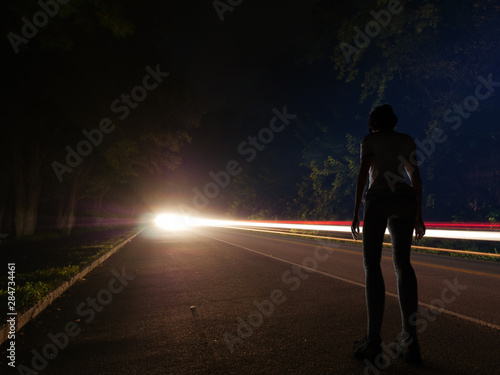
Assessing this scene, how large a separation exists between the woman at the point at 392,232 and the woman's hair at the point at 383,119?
122mm

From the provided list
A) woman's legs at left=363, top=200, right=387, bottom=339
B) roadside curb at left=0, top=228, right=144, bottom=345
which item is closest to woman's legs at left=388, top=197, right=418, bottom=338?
woman's legs at left=363, top=200, right=387, bottom=339

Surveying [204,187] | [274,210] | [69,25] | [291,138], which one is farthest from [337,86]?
[204,187]

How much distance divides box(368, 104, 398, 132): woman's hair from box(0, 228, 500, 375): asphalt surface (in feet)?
7.28

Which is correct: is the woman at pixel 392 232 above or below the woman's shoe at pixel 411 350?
above

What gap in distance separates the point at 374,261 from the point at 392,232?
12.5 inches

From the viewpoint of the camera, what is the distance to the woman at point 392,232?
A: 280 centimetres

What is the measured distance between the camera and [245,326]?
4051 mm

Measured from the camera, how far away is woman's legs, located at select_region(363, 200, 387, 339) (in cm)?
281

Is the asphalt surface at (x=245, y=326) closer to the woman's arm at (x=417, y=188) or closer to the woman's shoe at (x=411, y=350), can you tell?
the woman's shoe at (x=411, y=350)

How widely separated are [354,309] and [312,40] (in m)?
25.3

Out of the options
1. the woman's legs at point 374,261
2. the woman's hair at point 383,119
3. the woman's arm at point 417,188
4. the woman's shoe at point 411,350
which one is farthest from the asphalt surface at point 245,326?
the woman's hair at point 383,119

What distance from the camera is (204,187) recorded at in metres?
70.2

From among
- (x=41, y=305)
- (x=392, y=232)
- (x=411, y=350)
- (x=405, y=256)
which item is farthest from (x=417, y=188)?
(x=41, y=305)

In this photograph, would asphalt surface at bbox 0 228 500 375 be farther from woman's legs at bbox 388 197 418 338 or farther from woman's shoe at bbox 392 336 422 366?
woman's legs at bbox 388 197 418 338
